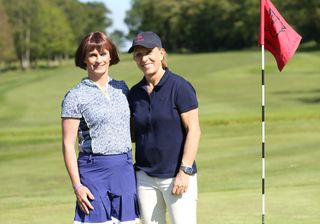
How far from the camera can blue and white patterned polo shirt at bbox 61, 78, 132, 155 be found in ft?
14.8

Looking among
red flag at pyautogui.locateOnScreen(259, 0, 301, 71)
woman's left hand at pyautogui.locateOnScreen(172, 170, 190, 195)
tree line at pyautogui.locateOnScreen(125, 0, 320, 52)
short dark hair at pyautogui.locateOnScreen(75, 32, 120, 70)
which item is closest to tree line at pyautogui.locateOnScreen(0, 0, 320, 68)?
tree line at pyautogui.locateOnScreen(125, 0, 320, 52)

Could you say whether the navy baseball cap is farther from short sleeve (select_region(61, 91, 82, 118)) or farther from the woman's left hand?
the woman's left hand

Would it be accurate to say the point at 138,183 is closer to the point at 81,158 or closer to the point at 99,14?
the point at 81,158

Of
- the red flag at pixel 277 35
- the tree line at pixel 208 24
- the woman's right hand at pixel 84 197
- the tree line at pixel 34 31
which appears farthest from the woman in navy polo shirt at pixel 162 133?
the tree line at pixel 34 31

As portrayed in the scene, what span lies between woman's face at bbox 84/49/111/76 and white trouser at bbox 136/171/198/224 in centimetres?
71

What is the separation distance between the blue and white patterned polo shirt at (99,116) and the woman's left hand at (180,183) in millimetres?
374

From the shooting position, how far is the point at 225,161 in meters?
13.9

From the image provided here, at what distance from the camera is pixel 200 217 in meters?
7.33

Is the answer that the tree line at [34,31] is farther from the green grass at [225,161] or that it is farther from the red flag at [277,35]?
the red flag at [277,35]

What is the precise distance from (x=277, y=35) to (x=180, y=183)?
94.9 inches

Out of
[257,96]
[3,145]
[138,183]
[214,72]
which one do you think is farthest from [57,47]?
[138,183]

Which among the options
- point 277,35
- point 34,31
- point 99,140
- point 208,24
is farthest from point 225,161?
point 208,24

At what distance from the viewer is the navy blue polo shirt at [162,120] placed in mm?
4531

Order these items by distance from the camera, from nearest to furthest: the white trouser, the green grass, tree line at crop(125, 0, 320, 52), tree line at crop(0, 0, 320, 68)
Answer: the white trouser → the green grass → tree line at crop(0, 0, 320, 68) → tree line at crop(125, 0, 320, 52)
